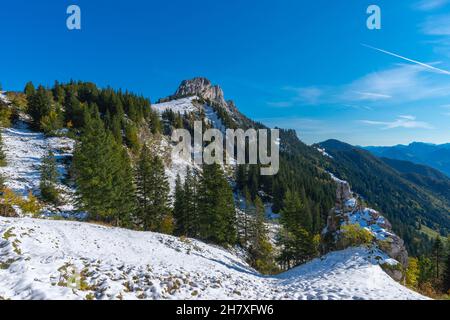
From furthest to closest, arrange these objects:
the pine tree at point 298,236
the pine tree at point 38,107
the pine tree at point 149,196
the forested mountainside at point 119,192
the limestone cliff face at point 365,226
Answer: the pine tree at point 38,107, the pine tree at point 149,196, the pine tree at point 298,236, the forested mountainside at point 119,192, the limestone cliff face at point 365,226

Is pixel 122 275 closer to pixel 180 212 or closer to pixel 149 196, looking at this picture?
pixel 149 196

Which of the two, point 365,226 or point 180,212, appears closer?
point 365,226

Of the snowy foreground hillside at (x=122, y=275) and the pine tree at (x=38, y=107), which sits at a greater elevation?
the pine tree at (x=38, y=107)

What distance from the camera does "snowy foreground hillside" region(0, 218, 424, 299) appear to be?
9148 millimetres

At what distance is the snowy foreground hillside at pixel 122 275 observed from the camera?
30.0ft

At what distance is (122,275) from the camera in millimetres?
10875

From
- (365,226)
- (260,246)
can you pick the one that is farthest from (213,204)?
(365,226)

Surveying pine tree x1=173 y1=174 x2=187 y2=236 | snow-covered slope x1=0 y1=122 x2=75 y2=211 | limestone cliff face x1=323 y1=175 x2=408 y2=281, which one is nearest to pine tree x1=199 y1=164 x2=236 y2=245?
pine tree x1=173 y1=174 x2=187 y2=236

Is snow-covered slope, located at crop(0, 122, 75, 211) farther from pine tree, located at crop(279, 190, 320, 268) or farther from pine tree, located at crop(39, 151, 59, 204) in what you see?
pine tree, located at crop(279, 190, 320, 268)

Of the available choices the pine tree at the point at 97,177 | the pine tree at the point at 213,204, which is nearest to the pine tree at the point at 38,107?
the pine tree at the point at 97,177

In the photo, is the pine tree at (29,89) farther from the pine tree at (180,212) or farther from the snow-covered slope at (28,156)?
the pine tree at (180,212)
